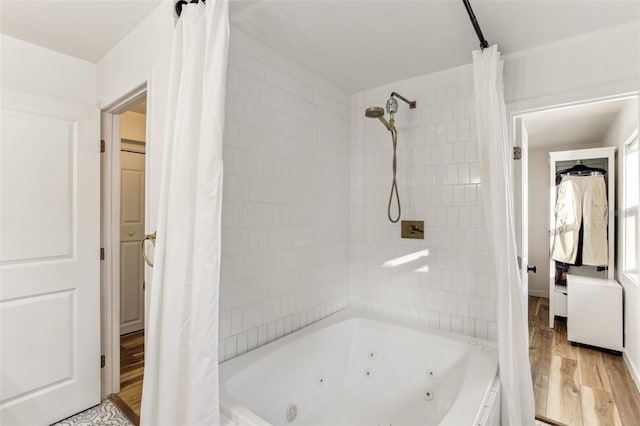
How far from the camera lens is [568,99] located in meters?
1.84

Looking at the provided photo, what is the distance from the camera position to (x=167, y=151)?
131cm

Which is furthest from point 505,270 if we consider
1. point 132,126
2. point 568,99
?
point 132,126

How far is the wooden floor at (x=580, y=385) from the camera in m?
2.09

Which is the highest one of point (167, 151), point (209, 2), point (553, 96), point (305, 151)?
point (209, 2)

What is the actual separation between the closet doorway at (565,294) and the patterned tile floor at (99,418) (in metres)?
2.60

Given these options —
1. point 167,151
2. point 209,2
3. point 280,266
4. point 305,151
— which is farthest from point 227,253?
point 209,2

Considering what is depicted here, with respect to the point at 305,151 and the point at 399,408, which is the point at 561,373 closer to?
the point at 399,408

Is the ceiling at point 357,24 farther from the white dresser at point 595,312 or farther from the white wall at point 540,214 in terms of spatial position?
the white wall at point 540,214

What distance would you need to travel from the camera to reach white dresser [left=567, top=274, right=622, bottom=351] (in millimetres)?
2912

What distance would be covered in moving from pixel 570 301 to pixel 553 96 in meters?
2.29

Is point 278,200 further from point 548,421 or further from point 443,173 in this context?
point 548,421

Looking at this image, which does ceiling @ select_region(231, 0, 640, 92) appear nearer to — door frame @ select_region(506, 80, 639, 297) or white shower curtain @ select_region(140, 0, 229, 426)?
door frame @ select_region(506, 80, 639, 297)

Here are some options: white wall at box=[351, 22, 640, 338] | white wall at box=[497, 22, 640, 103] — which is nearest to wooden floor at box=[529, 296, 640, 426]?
white wall at box=[351, 22, 640, 338]

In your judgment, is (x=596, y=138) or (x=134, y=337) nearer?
(x=134, y=337)
